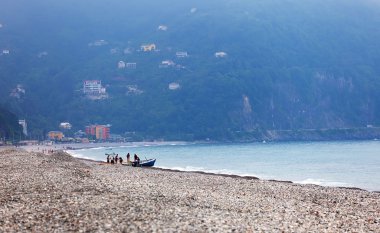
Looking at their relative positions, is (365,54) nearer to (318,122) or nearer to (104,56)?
(318,122)

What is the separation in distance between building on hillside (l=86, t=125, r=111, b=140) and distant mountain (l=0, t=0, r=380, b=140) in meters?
6.73

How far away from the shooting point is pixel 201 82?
16400cm

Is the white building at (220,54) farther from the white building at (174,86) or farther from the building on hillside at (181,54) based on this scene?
the white building at (174,86)

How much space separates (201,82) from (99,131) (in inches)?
1489

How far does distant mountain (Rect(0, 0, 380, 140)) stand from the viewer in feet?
495

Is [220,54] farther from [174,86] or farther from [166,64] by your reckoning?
[174,86]

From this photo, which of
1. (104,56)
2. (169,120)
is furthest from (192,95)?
(104,56)

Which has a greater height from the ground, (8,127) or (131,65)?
(131,65)

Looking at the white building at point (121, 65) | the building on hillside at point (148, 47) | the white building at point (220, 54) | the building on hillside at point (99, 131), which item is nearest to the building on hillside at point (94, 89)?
the white building at point (121, 65)

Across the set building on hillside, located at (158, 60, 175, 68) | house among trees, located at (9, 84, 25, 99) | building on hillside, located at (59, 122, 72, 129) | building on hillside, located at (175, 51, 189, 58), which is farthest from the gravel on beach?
building on hillside, located at (175, 51, 189, 58)

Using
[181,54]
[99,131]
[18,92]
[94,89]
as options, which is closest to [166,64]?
[181,54]

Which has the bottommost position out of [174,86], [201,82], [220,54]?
[174,86]

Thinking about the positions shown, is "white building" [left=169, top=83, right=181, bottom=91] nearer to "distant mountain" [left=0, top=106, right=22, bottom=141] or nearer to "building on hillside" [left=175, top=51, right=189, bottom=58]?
"building on hillside" [left=175, top=51, right=189, bottom=58]

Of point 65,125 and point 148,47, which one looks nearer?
point 65,125
